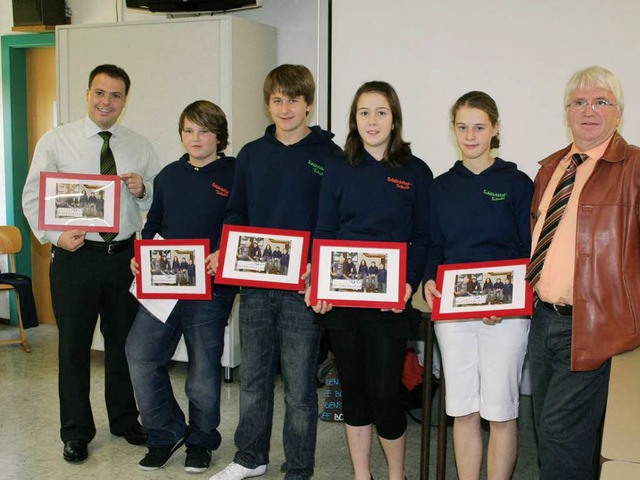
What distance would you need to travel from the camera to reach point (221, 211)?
318cm

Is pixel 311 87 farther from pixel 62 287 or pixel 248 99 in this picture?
pixel 248 99

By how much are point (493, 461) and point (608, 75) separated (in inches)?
56.3

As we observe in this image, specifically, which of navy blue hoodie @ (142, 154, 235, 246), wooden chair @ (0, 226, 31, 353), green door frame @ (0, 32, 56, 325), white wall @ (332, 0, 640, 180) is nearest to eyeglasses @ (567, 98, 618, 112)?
navy blue hoodie @ (142, 154, 235, 246)

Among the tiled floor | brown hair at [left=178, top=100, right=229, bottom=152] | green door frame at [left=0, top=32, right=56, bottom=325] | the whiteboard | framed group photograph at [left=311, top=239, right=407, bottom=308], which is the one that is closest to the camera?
framed group photograph at [left=311, top=239, right=407, bottom=308]

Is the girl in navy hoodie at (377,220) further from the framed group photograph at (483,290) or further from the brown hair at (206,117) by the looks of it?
the brown hair at (206,117)

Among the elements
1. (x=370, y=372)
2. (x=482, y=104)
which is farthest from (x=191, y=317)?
(x=482, y=104)

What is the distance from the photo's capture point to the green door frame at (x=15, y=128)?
6.23 m

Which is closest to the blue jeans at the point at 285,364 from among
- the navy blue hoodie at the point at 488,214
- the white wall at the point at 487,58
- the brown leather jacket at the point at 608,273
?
the navy blue hoodie at the point at 488,214

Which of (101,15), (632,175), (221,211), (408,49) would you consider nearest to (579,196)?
(632,175)

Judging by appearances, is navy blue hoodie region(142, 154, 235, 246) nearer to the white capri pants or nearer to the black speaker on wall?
the white capri pants

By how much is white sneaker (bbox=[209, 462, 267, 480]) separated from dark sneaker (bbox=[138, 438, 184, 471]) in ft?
1.00

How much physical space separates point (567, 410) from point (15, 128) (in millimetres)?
5346

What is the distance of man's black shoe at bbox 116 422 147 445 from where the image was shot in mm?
3693

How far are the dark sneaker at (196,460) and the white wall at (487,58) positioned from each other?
200 cm
